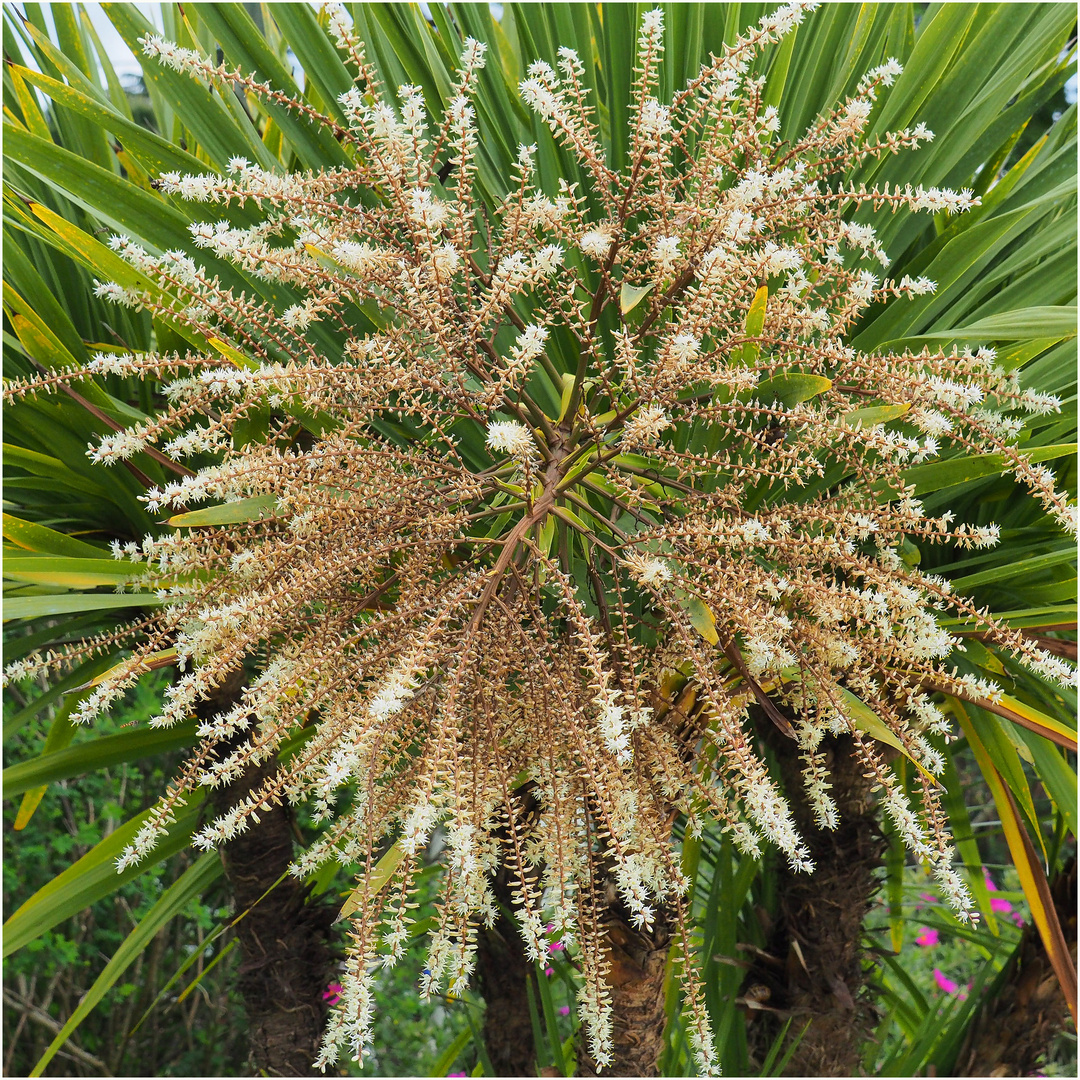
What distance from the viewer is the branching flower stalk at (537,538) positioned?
800 mm

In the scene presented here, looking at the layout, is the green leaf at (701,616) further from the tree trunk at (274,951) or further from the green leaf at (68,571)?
the tree trunk at (274,951)

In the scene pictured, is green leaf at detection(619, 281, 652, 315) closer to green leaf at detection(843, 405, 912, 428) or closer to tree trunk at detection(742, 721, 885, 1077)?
green leaf at detection(843, 405, 912, 428)

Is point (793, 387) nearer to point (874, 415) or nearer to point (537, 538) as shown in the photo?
point (874, 415)

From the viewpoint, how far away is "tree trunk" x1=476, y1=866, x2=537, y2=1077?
159cm

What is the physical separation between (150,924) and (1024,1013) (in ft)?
4.90

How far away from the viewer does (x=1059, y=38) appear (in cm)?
131

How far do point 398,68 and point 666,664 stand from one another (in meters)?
1.00

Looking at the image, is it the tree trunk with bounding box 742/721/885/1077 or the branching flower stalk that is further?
the tree trunk with bounding box 742/721/885/1077

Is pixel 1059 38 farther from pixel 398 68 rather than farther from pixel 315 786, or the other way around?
pixel 315 786

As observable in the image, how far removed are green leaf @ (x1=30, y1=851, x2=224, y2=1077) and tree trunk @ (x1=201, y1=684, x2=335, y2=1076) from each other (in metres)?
0.07

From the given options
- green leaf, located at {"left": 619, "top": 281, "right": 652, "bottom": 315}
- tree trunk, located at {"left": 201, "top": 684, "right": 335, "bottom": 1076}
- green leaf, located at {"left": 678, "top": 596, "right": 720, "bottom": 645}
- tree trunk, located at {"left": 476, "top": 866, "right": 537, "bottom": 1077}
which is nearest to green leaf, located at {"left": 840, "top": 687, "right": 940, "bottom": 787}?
green leaf, located at {"left": 678, "top": 596, "right": 720, "bottom": 645}

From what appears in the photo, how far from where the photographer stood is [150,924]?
1.50m

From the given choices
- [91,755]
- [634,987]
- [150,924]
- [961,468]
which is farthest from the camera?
[150,924]

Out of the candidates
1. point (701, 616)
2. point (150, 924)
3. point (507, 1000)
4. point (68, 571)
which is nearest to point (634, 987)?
point (507, 1000)
